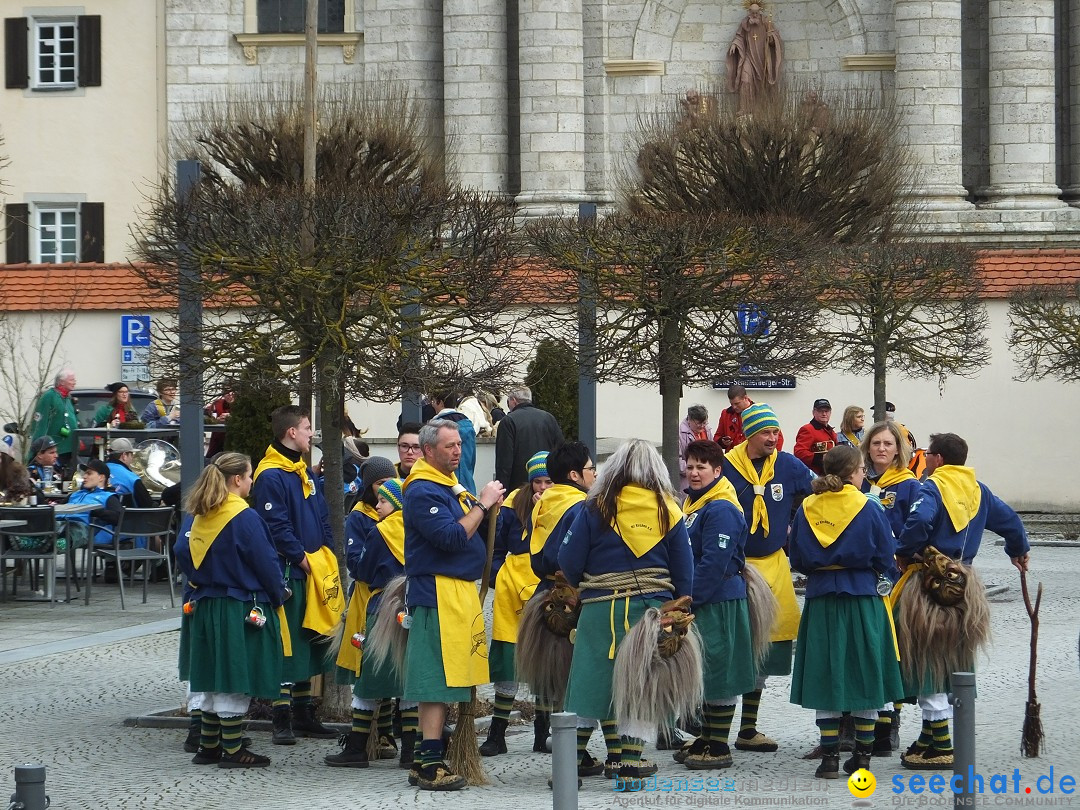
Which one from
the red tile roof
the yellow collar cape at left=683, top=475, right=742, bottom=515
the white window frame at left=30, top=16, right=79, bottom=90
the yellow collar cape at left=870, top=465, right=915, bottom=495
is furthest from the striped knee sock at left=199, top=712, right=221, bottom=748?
the white window frame at left=30, top=16, right=79, bottom=90

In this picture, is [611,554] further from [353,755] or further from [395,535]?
[353,755]

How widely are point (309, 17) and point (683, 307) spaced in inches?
211

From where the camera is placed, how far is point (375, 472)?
1177 centimetres

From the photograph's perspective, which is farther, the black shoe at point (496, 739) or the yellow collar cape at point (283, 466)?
the yellow collar cape at point (283, 466)

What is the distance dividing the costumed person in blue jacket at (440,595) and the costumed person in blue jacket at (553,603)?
0.93 feet

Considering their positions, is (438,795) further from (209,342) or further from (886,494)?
(209,342)

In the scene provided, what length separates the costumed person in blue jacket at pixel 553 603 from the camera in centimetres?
1020

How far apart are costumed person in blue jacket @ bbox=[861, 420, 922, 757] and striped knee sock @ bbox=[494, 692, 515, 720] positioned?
2.11m

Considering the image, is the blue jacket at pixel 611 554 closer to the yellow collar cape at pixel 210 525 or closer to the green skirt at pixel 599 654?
the green skirt at pixel 599 654

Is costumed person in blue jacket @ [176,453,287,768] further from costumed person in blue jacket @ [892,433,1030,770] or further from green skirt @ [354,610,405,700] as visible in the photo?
costumed person in blue jacket @ [892,433,1030,770]

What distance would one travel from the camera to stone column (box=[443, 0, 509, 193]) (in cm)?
3725

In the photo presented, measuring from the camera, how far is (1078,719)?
39.1ft

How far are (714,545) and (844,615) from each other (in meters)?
0.81

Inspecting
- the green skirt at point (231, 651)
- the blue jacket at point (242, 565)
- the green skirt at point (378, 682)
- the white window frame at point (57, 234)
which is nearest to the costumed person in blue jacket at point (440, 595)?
the green skirt at point (378, 682)
